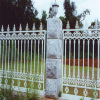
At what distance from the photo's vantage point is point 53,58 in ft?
13.8

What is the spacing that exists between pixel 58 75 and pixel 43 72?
533mm

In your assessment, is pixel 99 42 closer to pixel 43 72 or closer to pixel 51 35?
pixel 51 35

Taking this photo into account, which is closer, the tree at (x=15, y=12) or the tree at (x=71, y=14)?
the tree at (x=15, y=12)

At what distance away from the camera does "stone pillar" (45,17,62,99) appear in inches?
162

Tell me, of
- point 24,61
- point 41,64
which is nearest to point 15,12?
point 24,61

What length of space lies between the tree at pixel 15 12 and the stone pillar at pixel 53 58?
1038 cm

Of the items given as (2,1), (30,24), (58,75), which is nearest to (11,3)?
(2,1)

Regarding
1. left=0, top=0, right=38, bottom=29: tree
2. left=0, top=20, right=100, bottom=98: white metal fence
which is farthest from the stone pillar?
left=0, top=0, right=38, bottom=29: tree

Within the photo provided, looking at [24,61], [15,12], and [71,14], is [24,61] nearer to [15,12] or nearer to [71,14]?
[15,12]

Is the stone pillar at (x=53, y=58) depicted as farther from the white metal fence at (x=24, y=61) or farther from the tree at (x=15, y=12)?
the tree at (x=15, y=12)

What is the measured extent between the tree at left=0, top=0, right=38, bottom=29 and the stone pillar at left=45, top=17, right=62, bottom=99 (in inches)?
409

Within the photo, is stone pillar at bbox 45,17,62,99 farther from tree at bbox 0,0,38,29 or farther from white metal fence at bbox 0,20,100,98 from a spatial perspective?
tree at bbox 0,0,38,29

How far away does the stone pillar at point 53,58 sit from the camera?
4.12 metres

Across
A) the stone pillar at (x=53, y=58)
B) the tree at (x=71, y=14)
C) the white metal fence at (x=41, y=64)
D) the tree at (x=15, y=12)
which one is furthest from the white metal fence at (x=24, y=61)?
the tree at (x=71, y=14)
